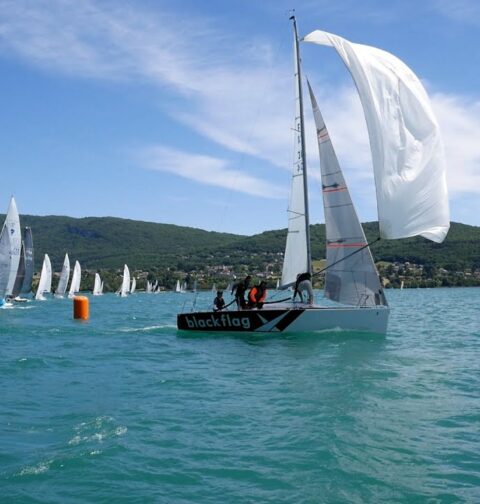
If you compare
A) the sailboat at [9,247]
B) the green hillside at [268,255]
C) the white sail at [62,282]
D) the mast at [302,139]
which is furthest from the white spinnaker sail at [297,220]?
the green hillside at [268,255]

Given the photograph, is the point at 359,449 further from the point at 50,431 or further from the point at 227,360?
the point at 227,360

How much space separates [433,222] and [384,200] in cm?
144

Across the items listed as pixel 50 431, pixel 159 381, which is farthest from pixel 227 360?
pixel 50 431

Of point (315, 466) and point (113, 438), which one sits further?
point (113, 438)

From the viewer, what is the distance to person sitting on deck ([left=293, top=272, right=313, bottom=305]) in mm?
21156

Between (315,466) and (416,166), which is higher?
(416,166)

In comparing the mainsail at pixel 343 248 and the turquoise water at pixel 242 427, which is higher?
the mainsail at pixel 343 248

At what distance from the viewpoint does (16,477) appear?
703 centimetres

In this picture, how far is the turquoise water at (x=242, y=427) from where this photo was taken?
6793 mm

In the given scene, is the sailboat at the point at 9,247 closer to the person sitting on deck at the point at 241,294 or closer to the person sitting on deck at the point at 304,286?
the person sitting on deck at the point at 241,294

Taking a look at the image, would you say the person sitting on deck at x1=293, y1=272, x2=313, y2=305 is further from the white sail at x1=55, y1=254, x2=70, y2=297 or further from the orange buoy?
the white sail at x1=55, y1=254, x2=70, y2=297

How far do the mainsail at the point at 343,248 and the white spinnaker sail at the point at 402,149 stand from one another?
280 centimetres

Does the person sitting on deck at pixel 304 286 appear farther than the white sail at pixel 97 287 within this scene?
No

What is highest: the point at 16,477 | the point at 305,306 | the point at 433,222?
the point at 433,222
